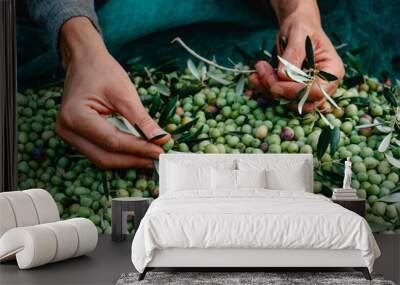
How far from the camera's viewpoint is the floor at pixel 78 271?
4.59m

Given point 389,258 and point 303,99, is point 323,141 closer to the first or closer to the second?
point 303,99

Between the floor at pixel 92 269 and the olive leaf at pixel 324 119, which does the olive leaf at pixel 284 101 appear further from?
the floor at pixel 92 269

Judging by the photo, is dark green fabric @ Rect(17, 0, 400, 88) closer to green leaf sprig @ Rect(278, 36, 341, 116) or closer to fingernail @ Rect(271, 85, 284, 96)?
green leaf sprig @ Rect(278, 36, 341, 116)

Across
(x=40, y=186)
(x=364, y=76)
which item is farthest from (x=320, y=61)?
(x=40, y=186)

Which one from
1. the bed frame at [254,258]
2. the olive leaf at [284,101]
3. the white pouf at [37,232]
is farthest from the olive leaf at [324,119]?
the white pouf at [37,232]

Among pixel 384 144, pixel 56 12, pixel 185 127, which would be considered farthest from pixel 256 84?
pixel 56 12

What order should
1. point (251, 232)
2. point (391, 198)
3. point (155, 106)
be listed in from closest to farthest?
point (251, 232), point (391, 198), point (155, 106)

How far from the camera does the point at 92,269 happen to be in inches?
197

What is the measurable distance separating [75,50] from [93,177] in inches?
52.4

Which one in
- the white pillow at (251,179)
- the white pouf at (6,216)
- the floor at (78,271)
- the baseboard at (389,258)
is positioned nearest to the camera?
the floor at (78,271)

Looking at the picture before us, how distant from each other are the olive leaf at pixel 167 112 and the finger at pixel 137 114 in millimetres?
66

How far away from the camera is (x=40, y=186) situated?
6852mm

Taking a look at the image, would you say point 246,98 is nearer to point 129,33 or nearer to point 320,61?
point 320,61

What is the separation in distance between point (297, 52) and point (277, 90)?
44 cm
